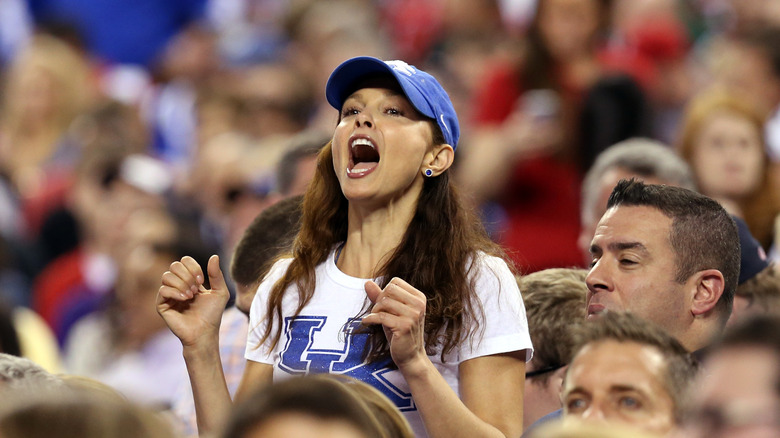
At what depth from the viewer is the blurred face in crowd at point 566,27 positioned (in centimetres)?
596

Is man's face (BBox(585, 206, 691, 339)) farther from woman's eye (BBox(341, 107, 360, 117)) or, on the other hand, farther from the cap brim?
woman's eye (BBox(341, 107, 360, 117))

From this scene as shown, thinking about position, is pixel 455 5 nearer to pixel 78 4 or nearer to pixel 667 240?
pixel 78 4

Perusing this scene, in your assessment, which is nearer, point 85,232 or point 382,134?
point 382,134

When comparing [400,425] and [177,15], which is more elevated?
[177,15]

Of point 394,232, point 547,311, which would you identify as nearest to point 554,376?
point 547,311

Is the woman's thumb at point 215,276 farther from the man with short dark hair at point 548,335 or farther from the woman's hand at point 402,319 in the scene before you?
the man with short dark hair at point 548,335

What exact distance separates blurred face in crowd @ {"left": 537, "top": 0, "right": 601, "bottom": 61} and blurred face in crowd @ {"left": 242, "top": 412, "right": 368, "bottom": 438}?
427cm

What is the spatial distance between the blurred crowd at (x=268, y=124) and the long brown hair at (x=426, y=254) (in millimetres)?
414

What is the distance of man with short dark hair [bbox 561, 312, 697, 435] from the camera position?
8.18 ft

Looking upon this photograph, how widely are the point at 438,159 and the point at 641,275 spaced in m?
0.67

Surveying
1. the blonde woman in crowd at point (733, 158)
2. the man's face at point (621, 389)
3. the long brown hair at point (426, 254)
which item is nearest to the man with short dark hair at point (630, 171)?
the blonde woman in crowd at point (733, 158)

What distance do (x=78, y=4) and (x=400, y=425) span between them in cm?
831

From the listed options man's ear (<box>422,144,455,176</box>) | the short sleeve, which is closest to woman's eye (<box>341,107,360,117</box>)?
man's ear (<box>422,144,455,176</box>)

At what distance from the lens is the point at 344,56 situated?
802cm
